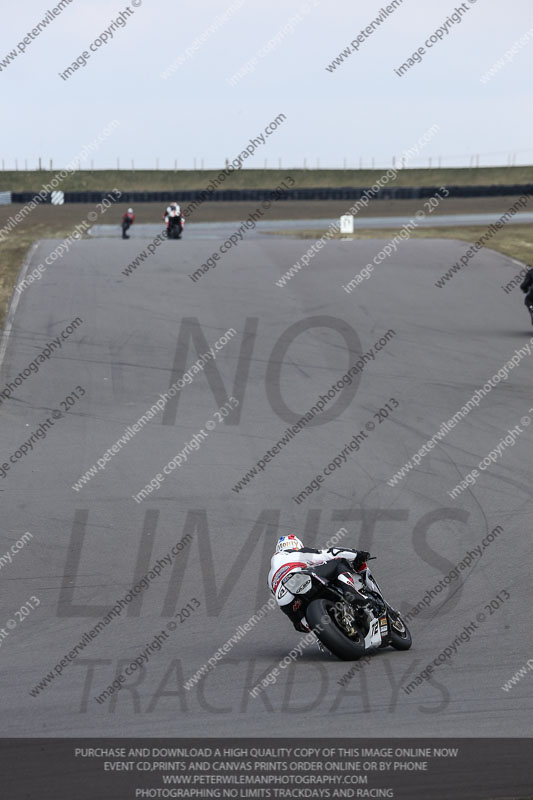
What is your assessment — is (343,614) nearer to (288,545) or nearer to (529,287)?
(288,545)

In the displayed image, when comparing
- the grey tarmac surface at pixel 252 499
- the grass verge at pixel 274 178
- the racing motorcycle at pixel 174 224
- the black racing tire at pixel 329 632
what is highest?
the black racing tire at pixel 329 632

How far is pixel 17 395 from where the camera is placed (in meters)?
18.1

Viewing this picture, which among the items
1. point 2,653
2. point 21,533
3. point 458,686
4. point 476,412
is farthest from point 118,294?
point 458,686

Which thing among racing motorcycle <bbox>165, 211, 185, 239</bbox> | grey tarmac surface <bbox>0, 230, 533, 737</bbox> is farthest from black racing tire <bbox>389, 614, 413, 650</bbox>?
racing motorcycle <bbox>165, 211, 185, 239</bbox>

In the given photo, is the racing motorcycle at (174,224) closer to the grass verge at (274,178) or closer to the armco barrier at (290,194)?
the armco barrier at (290,194)

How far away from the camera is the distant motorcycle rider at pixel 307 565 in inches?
329

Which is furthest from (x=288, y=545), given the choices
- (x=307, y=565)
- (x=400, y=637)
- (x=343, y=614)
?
(x=400, y=637)

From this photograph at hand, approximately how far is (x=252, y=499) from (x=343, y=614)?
5171mm

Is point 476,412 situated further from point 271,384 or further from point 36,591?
point 36,591
